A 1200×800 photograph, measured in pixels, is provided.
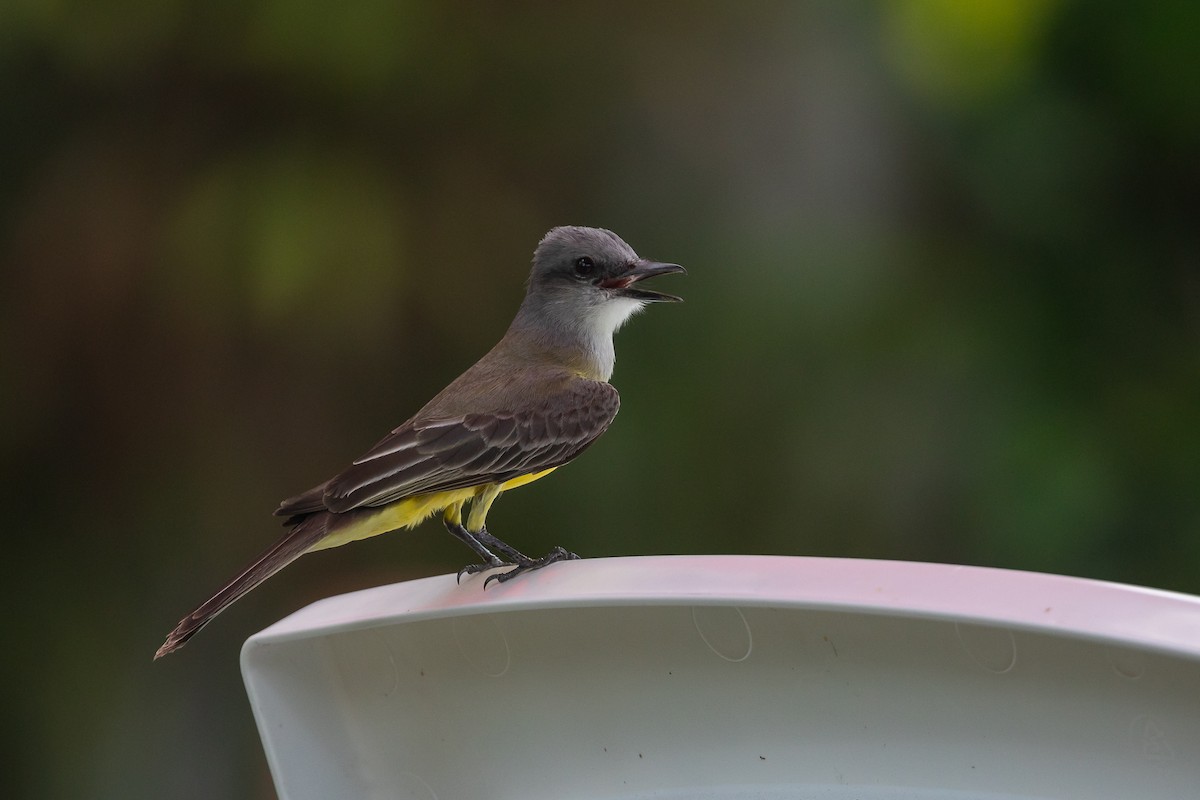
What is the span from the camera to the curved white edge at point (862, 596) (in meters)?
1.33

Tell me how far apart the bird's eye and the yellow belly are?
2.23ft

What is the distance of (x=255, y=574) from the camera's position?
103 inches

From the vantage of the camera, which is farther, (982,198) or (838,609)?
(982,198)

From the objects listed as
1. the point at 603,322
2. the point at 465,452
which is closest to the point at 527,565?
the point at 465,452

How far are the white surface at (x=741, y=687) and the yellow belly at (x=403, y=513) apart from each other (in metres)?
1.01

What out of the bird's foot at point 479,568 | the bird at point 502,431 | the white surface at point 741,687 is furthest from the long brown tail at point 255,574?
the white surface at point 741,687

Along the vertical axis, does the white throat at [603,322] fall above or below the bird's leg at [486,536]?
above

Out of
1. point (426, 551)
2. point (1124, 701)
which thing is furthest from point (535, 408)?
point (1124, 701)

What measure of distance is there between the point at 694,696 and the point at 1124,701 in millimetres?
454

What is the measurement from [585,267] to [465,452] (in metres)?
0.75

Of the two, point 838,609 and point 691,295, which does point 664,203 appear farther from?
point 838,609

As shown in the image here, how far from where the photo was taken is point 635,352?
450cm

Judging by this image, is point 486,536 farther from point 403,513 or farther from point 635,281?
point 635,281

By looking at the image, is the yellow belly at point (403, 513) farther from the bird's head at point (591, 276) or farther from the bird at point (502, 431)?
the bird's head at point (591, 276)
